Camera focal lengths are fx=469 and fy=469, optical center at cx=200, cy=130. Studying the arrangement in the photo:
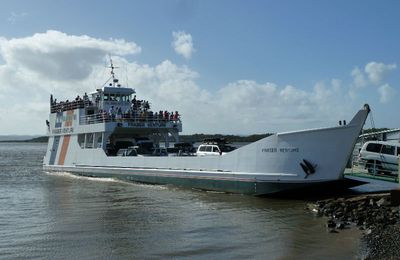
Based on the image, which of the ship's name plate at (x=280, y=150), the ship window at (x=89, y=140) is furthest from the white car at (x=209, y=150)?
the ship window at (x=89, y=140)

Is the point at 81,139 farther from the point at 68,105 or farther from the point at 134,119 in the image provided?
the point at 134,119

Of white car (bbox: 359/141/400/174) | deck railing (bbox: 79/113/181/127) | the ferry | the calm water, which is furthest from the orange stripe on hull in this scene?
white car (bbox: 359/141/400/174)

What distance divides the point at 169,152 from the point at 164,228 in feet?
40.3

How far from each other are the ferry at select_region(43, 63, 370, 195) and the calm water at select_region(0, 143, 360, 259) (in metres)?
0.84

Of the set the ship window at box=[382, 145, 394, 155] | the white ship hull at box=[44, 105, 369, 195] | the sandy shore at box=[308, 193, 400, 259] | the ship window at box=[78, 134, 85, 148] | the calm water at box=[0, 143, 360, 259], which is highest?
the ship window at box=[78, 134, 85, 148]

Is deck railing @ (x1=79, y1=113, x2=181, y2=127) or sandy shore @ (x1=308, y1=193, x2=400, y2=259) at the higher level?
deck railing @ (x1=79, y1=113, x2=181, y2=127)

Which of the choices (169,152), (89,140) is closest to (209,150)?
(169,152)

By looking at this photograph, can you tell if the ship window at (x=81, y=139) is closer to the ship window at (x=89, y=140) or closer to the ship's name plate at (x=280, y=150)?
the ship window at (x=89, y=140)

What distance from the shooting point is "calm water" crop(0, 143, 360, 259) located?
10414 millimetres

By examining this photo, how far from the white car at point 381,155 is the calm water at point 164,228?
3507 mm

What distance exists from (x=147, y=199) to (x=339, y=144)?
7.53 m

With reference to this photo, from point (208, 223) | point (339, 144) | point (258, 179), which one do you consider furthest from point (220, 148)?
point (208, 223)

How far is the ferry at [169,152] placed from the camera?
16.1 metres

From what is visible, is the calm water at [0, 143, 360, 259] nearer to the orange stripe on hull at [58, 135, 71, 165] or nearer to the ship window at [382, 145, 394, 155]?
the ship window at [382, 145, 394, 155]
